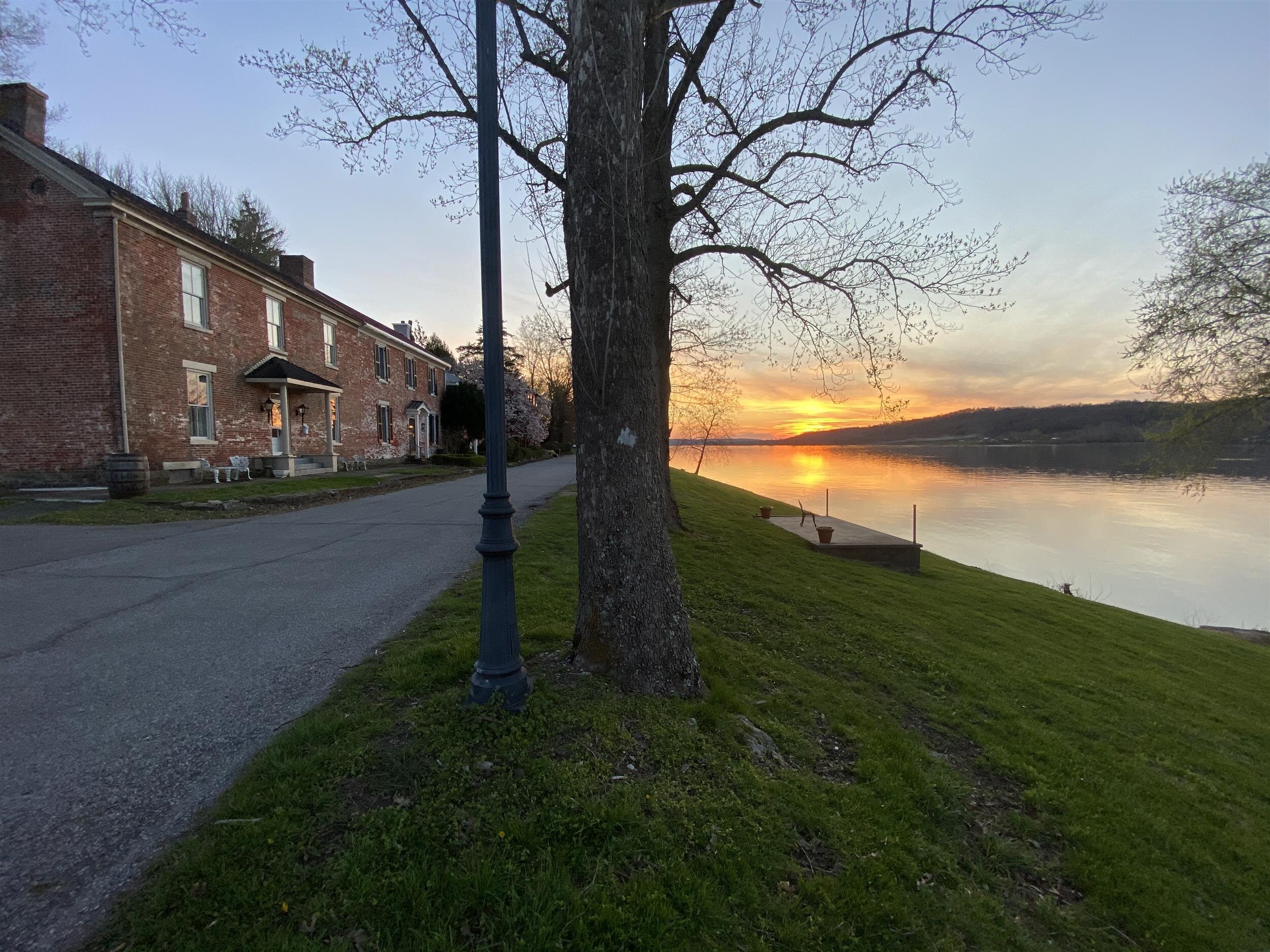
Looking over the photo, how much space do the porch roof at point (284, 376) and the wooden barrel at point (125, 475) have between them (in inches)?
239

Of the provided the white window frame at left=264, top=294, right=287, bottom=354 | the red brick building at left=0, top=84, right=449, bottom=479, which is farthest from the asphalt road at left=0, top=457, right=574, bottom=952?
the white window frame at left=264, top=294, right=287, bottom=354

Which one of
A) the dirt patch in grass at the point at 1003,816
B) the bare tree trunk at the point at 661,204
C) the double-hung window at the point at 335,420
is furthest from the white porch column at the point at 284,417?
the dirt patch in grass at the point at 1003,816

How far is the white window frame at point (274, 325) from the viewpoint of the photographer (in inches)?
722

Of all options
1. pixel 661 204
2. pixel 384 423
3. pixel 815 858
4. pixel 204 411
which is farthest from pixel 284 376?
pixel 815 858

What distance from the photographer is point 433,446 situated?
34.0 meters

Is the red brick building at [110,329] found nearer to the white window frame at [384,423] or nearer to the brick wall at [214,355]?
the brick wall at [214,355]

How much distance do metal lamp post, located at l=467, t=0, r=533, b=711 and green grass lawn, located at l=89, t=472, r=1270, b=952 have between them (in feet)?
0.64

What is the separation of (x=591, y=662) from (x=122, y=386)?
1495 cm

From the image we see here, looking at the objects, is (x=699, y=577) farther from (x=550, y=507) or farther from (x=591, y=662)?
(x=550, y=507)

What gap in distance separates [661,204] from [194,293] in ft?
45.6

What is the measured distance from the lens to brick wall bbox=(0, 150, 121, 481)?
41.3 ft

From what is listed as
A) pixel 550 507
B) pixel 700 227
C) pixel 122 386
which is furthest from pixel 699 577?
pixel 122 386

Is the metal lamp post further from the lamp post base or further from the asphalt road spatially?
the asphalt road

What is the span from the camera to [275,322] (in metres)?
18.9
